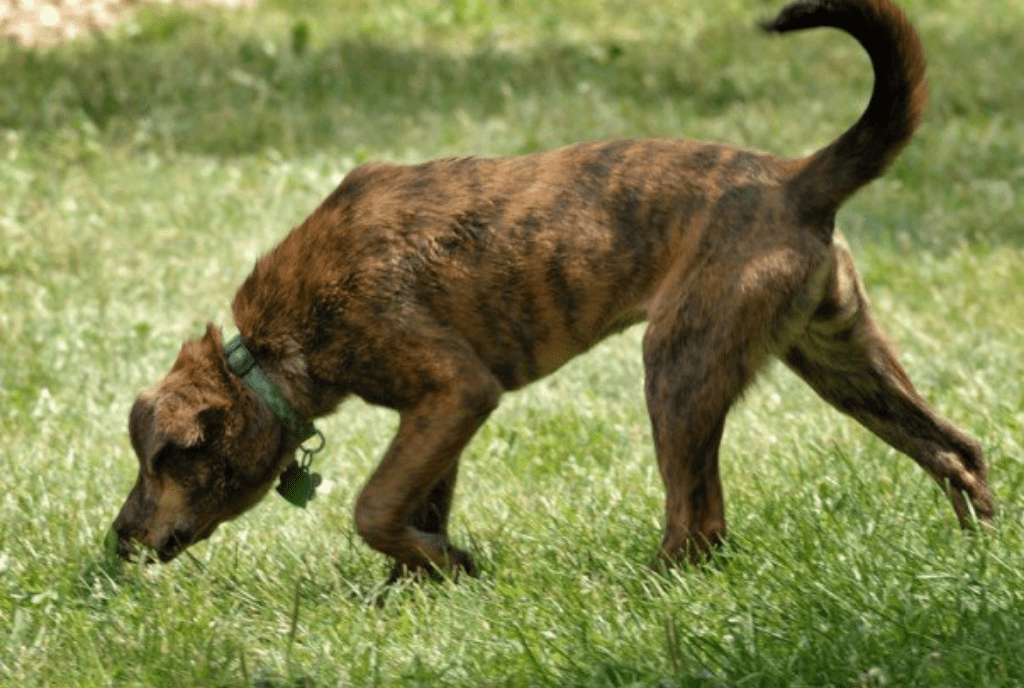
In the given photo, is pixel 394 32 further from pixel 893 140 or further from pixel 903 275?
pixel 893 140

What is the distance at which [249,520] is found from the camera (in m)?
6.64

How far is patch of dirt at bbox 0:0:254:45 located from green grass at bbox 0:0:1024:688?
1.48 ft

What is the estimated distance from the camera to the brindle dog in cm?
550

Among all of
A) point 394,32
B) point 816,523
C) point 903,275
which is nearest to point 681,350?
point 816,523

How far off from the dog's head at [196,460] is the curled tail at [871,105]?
1.79m

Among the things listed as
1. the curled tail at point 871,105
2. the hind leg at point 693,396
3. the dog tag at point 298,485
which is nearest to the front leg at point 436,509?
the dog tag at point 298,485

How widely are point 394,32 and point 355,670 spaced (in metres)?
10.3

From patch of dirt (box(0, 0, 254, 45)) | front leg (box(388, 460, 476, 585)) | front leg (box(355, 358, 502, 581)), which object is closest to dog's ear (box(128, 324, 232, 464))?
front leg (box(355, 358, 502, 581))

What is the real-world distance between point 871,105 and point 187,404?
219cm

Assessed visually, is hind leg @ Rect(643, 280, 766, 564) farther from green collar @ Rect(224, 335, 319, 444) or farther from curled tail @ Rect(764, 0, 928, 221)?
green collar @ Rect(224, 335, 319, 444)

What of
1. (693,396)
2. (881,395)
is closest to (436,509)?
(693,396)

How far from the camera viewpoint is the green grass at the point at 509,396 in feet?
16.1

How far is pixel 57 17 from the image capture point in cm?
1442

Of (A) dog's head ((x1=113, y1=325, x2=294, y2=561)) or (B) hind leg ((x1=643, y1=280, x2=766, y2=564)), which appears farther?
(A) dog's head ((x1=113, y1=325, x2=294, y2=561))
